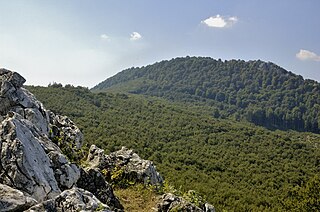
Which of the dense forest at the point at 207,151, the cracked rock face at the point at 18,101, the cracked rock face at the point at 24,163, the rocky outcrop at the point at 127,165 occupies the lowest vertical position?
the dense forest at the point at 207,151

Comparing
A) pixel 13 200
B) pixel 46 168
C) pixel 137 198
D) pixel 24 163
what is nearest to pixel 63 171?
pixel 46 168

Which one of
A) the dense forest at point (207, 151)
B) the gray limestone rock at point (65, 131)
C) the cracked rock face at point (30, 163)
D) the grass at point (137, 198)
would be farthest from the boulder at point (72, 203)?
the dense forest at point (207, 151)

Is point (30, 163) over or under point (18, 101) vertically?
under

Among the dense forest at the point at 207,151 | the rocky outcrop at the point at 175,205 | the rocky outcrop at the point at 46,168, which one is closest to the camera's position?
the rocky outcrop at the point at 46,168

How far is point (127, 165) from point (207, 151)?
64672 mm

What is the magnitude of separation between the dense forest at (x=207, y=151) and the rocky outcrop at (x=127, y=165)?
87.7ft

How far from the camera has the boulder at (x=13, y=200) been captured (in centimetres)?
719

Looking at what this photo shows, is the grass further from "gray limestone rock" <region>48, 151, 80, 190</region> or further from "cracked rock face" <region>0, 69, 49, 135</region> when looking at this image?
"cracked rock face" <region>0, 69, 49, 135</region>

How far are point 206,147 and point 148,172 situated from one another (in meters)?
68.9

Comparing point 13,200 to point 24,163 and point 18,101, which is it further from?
point 18,101

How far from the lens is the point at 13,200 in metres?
7.39

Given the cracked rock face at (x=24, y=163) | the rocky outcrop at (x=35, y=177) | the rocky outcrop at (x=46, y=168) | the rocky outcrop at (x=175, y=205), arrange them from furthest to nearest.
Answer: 1. the rocky outcrop at (x=175, y=205)
2. the cracked rock face at (x=24, y=163)
3. the rocky outcrop at (x=46, y=168)
4. the rocky outcrop at (x=35, y=177)

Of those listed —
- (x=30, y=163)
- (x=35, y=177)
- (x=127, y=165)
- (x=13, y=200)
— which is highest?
(x=30, y=163)

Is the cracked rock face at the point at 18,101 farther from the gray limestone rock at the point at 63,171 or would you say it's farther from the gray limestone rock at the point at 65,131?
the gray limestone rock at the point at 63,171
